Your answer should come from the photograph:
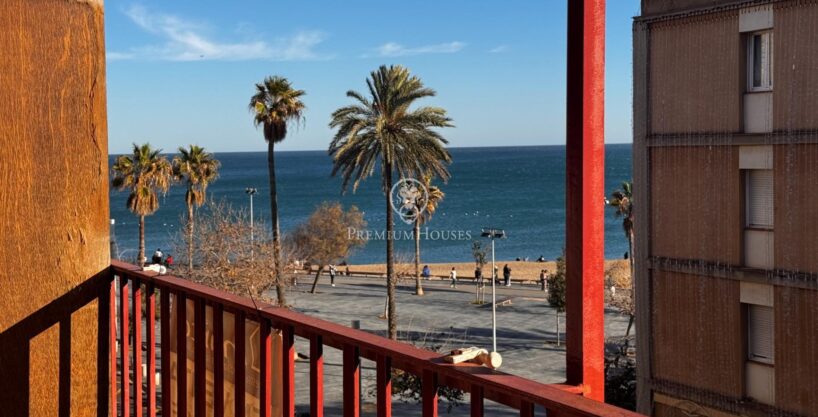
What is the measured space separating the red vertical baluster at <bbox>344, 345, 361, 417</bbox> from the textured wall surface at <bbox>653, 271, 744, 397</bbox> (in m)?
13.2

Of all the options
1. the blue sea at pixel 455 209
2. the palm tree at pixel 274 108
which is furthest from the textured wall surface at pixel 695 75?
the blue sea at pixel 455 209

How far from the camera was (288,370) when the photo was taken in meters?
1.91

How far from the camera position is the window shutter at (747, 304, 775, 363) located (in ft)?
44.3

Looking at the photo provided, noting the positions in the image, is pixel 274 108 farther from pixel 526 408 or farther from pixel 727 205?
pixel 526 408

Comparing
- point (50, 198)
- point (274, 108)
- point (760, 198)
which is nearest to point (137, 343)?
point (50, 198)

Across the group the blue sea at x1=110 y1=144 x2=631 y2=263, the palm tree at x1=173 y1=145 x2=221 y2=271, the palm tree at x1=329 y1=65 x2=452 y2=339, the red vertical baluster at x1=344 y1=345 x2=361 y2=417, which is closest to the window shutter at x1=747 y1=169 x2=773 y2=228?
the red vertical baluster at x1=344 y1=345 x2=361 y2=417

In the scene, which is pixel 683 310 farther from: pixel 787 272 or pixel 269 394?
pixel 269 394

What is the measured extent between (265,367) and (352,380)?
0.31 metres

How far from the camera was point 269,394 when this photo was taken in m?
1.96

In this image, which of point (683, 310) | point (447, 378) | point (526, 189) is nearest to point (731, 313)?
point (683, 310)

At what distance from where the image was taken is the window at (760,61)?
1330 centimetres

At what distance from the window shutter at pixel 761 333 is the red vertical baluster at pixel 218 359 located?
1273 centimetres

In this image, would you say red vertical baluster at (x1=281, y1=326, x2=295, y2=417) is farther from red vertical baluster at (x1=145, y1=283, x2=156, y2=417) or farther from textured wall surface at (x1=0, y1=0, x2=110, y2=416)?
textured wall surface at (x1=0, y1=0, x2=110, y2=416)

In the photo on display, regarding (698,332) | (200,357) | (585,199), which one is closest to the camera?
(585,199)
